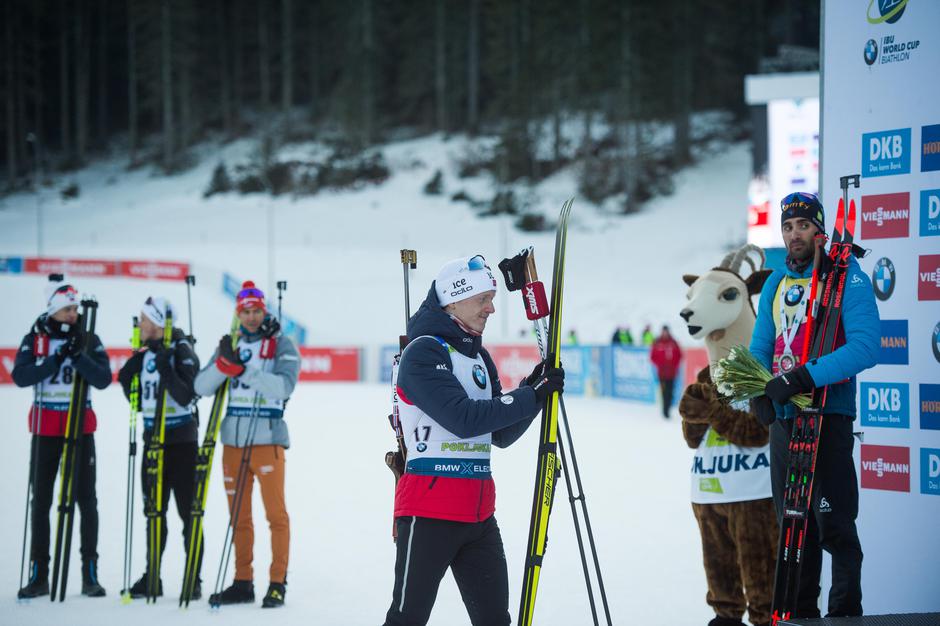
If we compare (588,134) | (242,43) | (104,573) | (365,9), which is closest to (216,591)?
(104,573)

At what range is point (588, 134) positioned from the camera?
49.4 metres

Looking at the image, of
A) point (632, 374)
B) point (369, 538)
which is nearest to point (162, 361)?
point (369, 538)

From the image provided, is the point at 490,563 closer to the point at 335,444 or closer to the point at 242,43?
the point at 335,444

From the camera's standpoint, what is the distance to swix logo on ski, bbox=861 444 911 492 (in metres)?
4.60

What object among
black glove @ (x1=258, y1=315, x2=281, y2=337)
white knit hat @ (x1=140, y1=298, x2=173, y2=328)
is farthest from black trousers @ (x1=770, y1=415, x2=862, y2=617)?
white knit hat @ (x1=140, y1=298, x2=173, y2=328)

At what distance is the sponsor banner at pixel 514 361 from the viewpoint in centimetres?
2152

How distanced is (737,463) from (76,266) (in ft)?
106

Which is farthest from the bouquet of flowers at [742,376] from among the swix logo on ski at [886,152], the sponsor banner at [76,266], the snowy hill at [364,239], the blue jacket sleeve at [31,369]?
the sponsor banner at [76,266]

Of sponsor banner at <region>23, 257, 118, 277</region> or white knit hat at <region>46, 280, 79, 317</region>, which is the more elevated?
sponsor banner at <region>23, 257, 118, 277</region>

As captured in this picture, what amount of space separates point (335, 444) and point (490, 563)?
30.6ft

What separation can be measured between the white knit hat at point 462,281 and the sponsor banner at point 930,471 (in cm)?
222

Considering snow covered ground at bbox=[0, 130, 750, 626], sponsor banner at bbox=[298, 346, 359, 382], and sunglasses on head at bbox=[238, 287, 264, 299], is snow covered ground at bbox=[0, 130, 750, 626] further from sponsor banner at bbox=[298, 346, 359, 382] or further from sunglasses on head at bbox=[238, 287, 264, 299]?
sunglasses on head at bbox=[238, 287, 264, 299]

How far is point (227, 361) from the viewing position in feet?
19.5

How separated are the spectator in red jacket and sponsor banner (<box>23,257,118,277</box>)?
22.6m
